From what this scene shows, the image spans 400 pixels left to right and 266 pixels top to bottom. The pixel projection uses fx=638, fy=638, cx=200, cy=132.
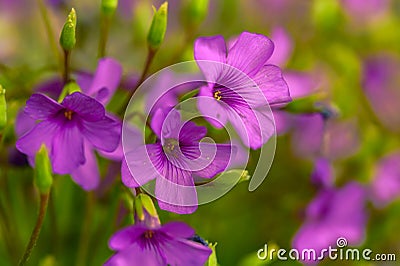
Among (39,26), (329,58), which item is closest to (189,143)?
(329,58)

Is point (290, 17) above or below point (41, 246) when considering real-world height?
above

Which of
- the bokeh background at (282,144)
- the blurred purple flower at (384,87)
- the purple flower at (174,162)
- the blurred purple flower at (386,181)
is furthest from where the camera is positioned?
the blurred purple flower at (384,87)

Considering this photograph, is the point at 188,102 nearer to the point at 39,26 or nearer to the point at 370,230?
the point at 370,230

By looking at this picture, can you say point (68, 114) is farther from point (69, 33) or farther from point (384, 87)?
point (384, 87)

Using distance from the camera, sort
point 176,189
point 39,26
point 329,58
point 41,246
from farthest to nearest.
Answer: point 39,26 → point 329,58 → point 41,246 → point 176,189

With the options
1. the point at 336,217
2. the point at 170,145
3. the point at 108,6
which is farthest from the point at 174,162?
the point at 336,217

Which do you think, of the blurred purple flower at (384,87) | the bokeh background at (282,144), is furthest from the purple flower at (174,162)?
the blurred purple flower at (384,87)

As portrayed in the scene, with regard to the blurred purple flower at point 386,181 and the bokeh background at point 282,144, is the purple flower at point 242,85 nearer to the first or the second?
the bokeh background at point 282,144
